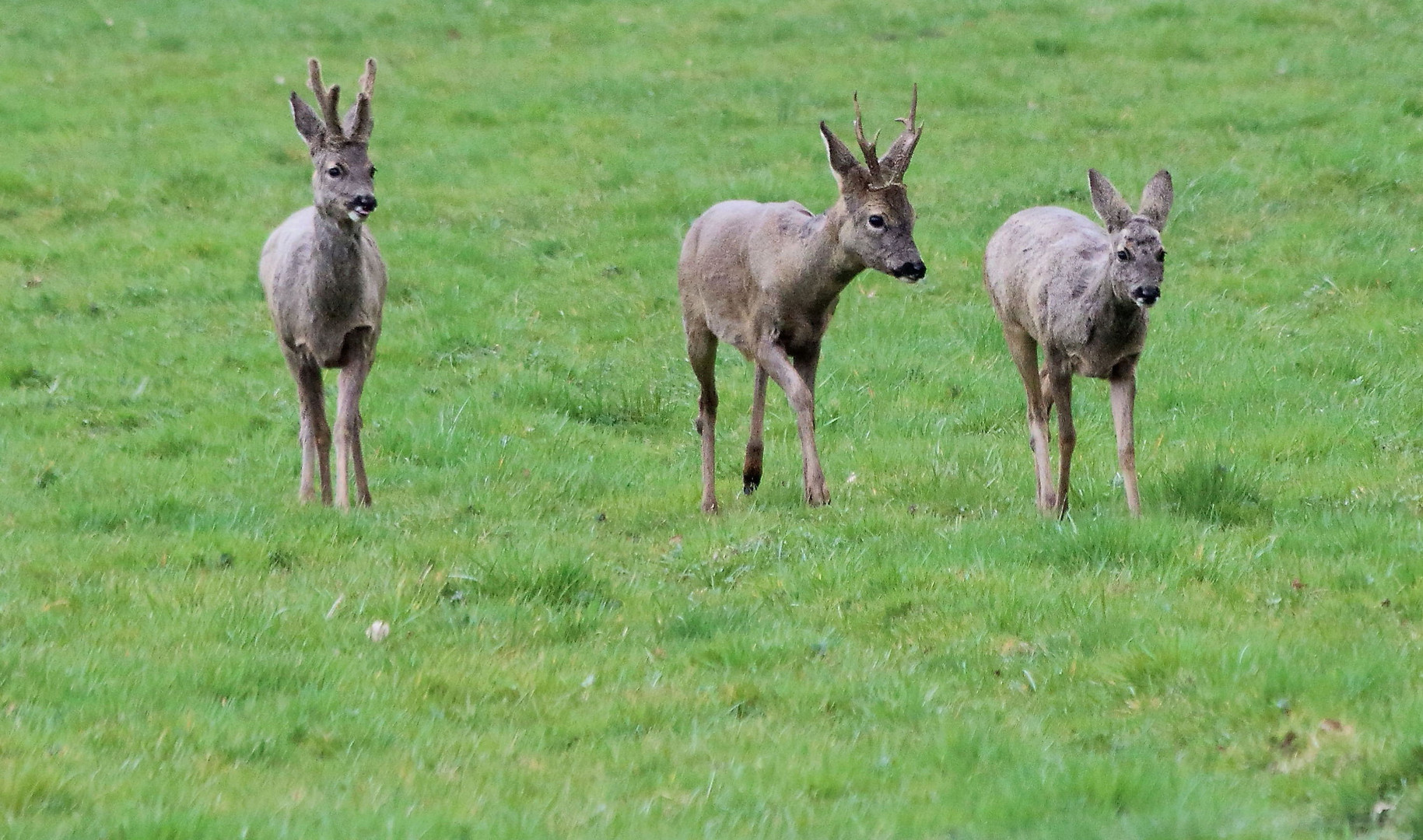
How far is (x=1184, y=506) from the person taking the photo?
8.34 metres

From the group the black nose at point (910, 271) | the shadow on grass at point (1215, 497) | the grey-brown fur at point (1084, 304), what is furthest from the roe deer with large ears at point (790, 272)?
the shadow on grass at point (1215, 497)

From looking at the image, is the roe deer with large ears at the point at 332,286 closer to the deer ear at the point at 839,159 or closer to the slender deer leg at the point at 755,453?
the slender deer leg at the point at 755,453

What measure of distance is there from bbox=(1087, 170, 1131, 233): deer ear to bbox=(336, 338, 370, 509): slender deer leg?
431 centimetres

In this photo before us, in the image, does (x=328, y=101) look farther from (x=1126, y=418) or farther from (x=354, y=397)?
(x=1126, y=418)

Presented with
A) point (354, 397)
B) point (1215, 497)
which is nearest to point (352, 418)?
point (354, 397)

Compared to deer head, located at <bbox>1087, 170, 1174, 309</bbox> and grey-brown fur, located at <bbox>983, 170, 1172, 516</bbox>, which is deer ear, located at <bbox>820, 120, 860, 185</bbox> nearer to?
grey-brown fur, located at <bbox>983, 170, 1172, 516</bbox>

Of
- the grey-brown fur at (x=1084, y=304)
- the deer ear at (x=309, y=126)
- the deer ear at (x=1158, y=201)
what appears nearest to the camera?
the grey-brown fur at (x=1084, y=304)

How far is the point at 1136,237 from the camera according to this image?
8031mm

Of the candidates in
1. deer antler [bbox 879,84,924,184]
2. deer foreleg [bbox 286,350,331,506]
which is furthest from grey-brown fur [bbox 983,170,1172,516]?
deer foreleg [bbox 286,350,331,506]

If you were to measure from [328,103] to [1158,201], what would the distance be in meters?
4.57

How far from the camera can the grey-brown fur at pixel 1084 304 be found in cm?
810

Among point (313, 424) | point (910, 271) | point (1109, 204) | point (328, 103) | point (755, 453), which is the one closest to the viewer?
point (1109, 204)

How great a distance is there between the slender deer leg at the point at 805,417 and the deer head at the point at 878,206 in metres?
0.76

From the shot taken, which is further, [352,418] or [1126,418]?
[352,418]
